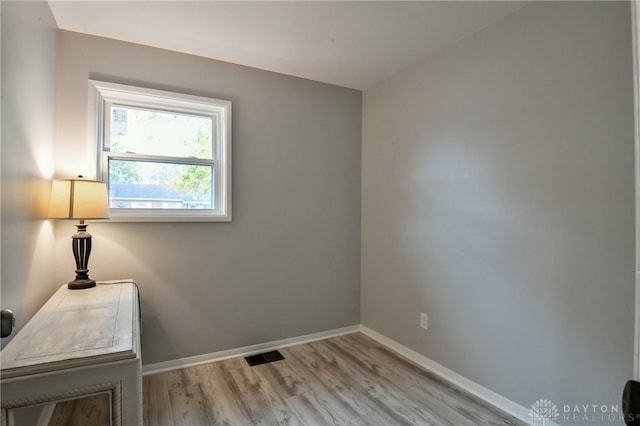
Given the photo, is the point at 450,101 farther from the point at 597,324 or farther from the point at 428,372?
the point at 428,372

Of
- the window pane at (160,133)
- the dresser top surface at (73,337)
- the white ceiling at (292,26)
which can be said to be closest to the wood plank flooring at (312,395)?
the dresser top surface at (73,337)

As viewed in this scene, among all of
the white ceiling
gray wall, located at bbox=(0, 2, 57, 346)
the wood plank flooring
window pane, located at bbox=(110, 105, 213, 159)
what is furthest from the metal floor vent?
the white ceiling

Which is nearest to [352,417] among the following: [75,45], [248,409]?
[248,409]

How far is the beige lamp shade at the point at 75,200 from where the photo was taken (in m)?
1.82

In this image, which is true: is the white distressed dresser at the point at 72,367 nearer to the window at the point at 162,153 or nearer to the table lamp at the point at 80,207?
the table lamp at the point at 80,207

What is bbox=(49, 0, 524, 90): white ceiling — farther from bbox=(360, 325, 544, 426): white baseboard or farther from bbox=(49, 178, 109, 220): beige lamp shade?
bbox=(360, 325, 544, 426): white baseboard

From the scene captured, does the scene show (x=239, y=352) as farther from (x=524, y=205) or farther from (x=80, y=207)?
(x=524, y=205)

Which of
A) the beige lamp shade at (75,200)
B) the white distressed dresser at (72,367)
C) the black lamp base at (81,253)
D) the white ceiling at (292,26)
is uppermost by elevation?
the white ceiling at (292,26)

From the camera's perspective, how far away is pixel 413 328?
8.75ft

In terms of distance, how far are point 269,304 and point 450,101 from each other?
87.9 inches

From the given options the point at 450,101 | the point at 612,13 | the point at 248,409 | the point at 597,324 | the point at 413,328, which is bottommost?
the point at 248,409

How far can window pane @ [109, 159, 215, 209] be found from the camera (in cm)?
238

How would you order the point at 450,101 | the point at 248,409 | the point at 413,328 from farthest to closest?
1. the point at 413,328
2. the point at 450,101
3. the point at 248,409

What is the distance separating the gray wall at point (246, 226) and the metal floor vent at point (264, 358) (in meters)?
0.13
